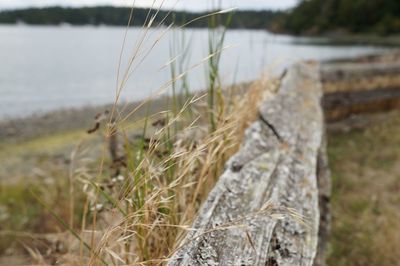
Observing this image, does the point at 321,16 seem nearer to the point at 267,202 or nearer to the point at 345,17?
the point at 345,17

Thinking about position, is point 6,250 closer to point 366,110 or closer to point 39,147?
point 366,110

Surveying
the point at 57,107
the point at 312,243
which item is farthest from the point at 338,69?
the point at 57,107

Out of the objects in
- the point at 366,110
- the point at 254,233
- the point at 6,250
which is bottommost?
the point at 6,250

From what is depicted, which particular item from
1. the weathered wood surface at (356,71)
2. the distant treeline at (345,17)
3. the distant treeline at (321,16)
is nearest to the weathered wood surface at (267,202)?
the weathered wood surface at (356,71)

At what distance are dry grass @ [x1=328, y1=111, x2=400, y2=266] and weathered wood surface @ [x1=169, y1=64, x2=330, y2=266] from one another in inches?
30.2

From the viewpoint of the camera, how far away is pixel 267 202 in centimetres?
111

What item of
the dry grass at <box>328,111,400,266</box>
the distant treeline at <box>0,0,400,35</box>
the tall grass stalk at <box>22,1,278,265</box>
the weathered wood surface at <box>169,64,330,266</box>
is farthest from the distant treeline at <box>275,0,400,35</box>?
the tall grass stalk at <box>22,1,278,265</box>

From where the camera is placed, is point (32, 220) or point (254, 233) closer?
point (254, 233)

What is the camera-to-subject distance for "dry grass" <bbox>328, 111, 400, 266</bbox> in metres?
3.30

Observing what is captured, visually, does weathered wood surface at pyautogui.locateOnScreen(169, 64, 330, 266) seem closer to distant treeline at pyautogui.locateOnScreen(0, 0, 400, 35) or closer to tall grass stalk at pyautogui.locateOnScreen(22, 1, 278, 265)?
tall grass stalk at pyautogui.locateOnScreen(22, 1, 278, 265)

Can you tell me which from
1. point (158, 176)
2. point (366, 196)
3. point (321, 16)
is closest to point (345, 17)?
point (321, 16)

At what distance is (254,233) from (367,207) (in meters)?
2.99

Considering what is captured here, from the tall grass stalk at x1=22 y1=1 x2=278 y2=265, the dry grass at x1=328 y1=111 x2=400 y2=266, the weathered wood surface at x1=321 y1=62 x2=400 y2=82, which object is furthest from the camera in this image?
the weathered wood surface at x1=321 y1=62 x2=400 y2=82

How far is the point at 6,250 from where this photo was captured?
3684 millimetres
